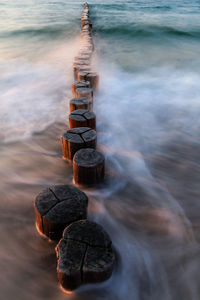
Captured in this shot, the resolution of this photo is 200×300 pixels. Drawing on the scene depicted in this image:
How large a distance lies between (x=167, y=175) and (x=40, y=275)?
1.77 m

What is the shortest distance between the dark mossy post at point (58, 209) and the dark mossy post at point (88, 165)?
0.40 metres

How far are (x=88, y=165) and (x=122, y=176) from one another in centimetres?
69

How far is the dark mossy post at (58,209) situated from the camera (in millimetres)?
1675

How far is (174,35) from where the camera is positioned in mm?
12008

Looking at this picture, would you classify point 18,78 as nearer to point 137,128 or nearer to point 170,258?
point 137,128

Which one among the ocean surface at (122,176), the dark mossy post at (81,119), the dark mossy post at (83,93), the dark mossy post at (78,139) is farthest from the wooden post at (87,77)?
the dark mossy post at (78,139)

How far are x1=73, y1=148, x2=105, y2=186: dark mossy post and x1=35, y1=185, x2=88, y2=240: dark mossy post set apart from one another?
0.40 meters

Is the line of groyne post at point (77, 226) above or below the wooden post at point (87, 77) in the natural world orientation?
below

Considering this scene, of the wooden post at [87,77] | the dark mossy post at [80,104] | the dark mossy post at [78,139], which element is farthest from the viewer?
the wooden post at [87,77]

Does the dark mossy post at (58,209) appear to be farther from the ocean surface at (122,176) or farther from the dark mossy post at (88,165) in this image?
the dark mossy post at (88,165)

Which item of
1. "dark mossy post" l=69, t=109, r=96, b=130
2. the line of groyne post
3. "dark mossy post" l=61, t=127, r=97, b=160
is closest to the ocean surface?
the line of groyne post

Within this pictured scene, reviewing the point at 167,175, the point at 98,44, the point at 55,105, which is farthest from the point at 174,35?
the point at 167,175

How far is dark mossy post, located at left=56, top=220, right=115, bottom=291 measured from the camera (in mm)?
1404

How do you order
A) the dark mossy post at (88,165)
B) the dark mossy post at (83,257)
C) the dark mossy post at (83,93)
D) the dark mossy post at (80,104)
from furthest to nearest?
the dark mossy post at (83,93), the dark mossy post at (80,104), the dark mossy post at (88,165), the dark mossy post at (83,257)
